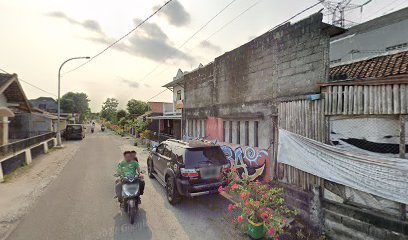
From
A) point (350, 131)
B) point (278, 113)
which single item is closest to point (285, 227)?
point (350, 131)

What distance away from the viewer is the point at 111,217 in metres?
5.36

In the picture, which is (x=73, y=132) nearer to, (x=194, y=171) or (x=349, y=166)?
(x=194, y=171)

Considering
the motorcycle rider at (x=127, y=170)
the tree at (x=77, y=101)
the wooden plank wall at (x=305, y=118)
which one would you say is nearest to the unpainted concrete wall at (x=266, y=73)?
the wooden plank wall at (x=305, y=118)

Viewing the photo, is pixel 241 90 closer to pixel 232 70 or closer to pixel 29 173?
pixel 232 70

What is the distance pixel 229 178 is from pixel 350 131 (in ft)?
11.9

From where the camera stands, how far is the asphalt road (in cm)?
458

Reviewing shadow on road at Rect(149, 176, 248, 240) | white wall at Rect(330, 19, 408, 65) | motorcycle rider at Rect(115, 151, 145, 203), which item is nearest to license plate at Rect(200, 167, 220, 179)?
shadow on road at Rect(149, 176, 248, 240)

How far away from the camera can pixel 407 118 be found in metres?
3.62

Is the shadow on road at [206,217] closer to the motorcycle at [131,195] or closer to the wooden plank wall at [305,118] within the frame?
the motorcycle at [131,195]

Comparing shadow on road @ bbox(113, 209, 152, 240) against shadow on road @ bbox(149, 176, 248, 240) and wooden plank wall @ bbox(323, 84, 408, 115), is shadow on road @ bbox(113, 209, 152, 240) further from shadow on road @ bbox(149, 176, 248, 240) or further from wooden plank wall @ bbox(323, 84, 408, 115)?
wooden plank wall @ bbox(323, 84, 408, 115)

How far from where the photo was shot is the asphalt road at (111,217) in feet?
15.0

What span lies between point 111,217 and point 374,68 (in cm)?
822

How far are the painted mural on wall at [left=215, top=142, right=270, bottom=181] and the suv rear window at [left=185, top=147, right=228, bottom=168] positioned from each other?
142 cm

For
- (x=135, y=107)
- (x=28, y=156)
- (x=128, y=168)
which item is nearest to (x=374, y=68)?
(x=128, y=168)
